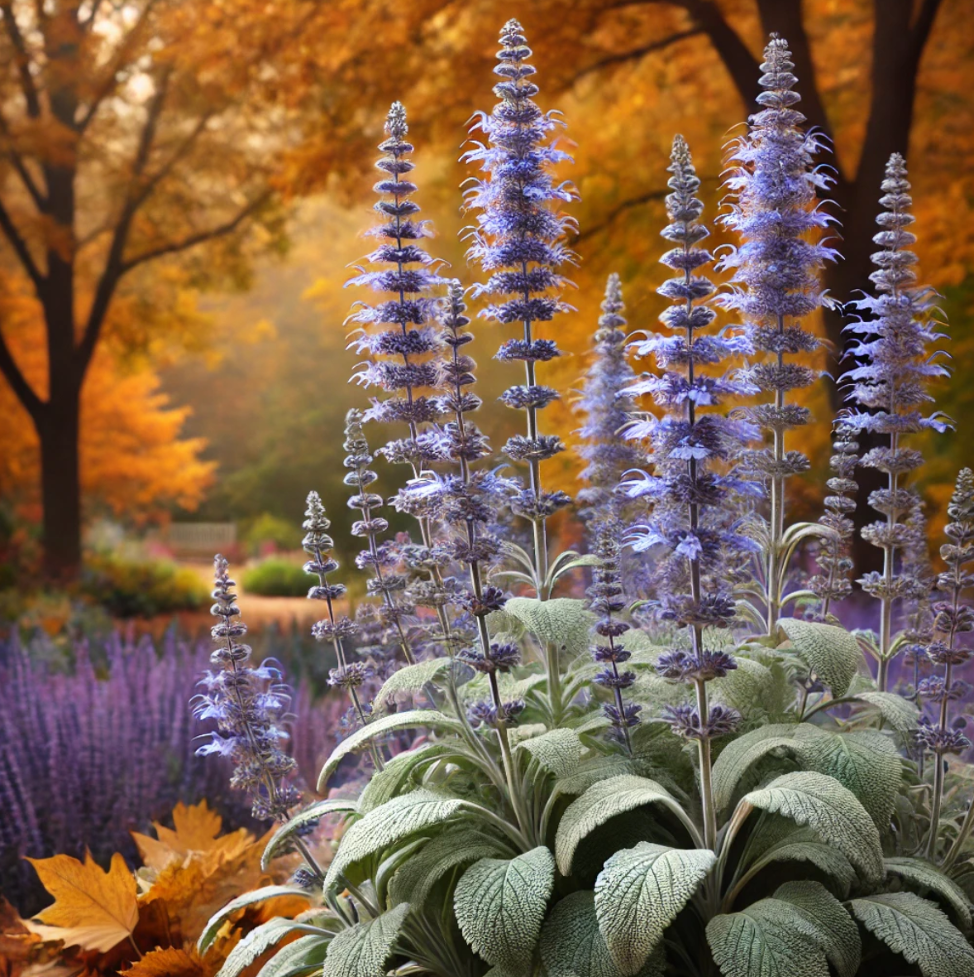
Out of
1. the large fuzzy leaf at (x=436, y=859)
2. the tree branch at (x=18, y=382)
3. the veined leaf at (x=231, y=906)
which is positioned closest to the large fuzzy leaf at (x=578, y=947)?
the large fuzzy leaf at (x=436, y=859)

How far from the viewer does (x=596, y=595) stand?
5.94ft

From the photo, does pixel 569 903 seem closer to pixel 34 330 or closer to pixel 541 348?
pixel 541 348

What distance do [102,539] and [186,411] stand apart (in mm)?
1505

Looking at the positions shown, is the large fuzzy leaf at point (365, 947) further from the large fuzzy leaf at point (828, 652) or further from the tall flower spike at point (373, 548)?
the large fuzzy leaf at point (828, 652)

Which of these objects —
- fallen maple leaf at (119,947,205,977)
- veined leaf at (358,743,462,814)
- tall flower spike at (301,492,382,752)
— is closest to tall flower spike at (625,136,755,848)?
veined leaf at (358,743,462,814)

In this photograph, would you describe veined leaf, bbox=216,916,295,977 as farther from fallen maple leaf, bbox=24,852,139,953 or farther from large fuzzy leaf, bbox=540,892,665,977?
large fuzzy leaf, bbox=540,892,665,977

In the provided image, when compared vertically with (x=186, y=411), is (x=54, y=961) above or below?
below

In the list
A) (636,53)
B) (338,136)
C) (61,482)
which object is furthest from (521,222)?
(61,482)

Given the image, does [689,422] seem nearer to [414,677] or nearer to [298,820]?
[414,677]

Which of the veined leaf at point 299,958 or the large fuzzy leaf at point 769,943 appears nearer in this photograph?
the large fuzzy leaf at point 769,943

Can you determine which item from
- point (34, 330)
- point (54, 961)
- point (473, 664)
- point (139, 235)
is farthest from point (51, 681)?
point (34, 330)

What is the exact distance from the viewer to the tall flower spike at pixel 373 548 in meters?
1.80

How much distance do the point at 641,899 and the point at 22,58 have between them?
803 centimetres

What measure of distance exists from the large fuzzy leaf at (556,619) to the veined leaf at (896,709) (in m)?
0.52
